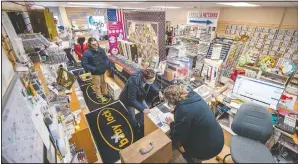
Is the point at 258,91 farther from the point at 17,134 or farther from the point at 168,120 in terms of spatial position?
the point at 17,134

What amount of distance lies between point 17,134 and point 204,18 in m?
5.33

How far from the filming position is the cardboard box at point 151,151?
1308 mm

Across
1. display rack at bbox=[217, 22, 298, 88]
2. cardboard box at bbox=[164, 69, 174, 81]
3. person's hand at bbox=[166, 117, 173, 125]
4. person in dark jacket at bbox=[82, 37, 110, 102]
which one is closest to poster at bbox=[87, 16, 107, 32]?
person in dark jacket at bbox=[82, 37, 110, 102]

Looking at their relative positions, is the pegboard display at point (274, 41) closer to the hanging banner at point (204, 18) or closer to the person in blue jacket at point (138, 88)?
the hanging banner at point (204, 18)

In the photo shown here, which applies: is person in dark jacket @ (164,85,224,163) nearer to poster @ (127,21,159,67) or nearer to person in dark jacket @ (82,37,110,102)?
poster @ (127,21,159,67)

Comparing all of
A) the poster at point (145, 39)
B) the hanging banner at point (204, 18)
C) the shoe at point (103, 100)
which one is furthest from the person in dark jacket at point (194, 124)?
the hanging banner at point (204, 18)

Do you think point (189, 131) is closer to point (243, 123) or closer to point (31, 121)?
point (243, 123)

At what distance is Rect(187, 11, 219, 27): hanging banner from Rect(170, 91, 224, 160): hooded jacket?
381cm

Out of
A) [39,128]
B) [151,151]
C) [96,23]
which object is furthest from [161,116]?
[96,23]

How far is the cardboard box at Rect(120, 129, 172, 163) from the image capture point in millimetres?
1308

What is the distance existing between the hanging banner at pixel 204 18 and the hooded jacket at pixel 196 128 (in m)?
3.81

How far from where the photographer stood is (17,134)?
1.01m

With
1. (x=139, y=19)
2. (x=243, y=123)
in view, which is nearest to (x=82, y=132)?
(x=243, y=123)

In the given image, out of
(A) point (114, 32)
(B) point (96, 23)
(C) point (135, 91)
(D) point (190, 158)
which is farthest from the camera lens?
(B) point (96, 23)
